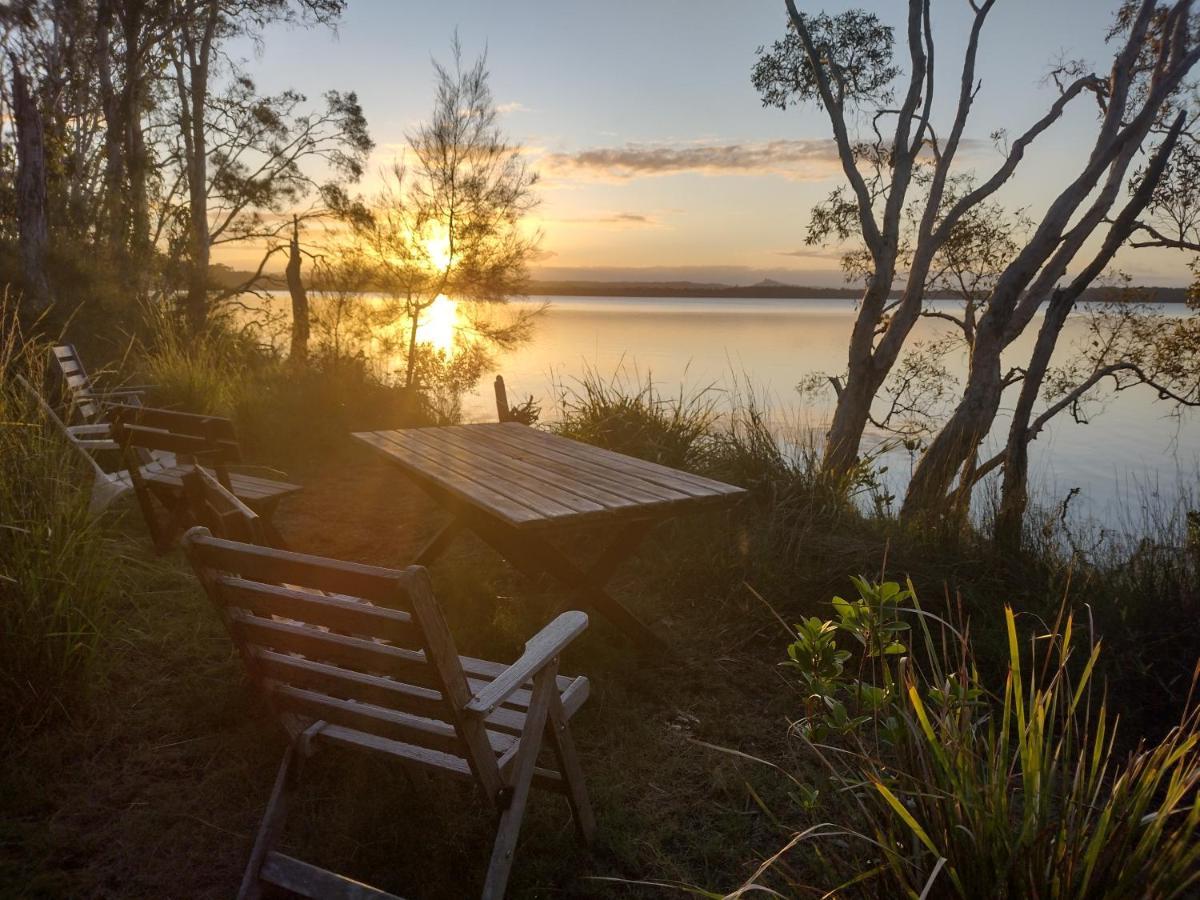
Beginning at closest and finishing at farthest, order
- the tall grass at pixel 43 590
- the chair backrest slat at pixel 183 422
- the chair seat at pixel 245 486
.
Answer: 1. the tall grass at pixel 43 590
2. the chair backrest slat at pixel 183 422
3. the chair seat at pixel 245 486

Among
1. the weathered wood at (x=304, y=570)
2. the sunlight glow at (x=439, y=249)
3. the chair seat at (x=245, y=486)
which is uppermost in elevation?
the sunlight glow at (x=439, y=249)

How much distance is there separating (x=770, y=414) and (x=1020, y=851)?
445 centimetres

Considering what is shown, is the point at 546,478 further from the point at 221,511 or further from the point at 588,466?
the point at 221,511

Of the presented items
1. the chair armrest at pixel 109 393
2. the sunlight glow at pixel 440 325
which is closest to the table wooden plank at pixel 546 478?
the chair armrest at pixel 109 393

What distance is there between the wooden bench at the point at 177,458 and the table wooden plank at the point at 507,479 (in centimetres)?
79

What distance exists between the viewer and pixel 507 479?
10.6ft

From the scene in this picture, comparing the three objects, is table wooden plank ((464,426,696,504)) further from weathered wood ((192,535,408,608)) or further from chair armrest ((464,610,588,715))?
weathered wood ((192,535,408,608))

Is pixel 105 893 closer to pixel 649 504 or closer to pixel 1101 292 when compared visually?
pixel 649 504

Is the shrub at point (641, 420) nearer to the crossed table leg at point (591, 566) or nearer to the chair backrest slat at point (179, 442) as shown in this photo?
the crossed table leg at point (591, 566)

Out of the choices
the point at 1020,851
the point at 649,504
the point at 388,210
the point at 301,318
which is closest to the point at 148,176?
the point at 388,210

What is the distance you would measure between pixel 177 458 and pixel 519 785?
2.96 meters

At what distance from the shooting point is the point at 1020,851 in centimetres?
129

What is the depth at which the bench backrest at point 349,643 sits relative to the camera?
4.62ft

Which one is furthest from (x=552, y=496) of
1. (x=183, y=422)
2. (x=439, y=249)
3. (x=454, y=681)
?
(x=439, y=249)
